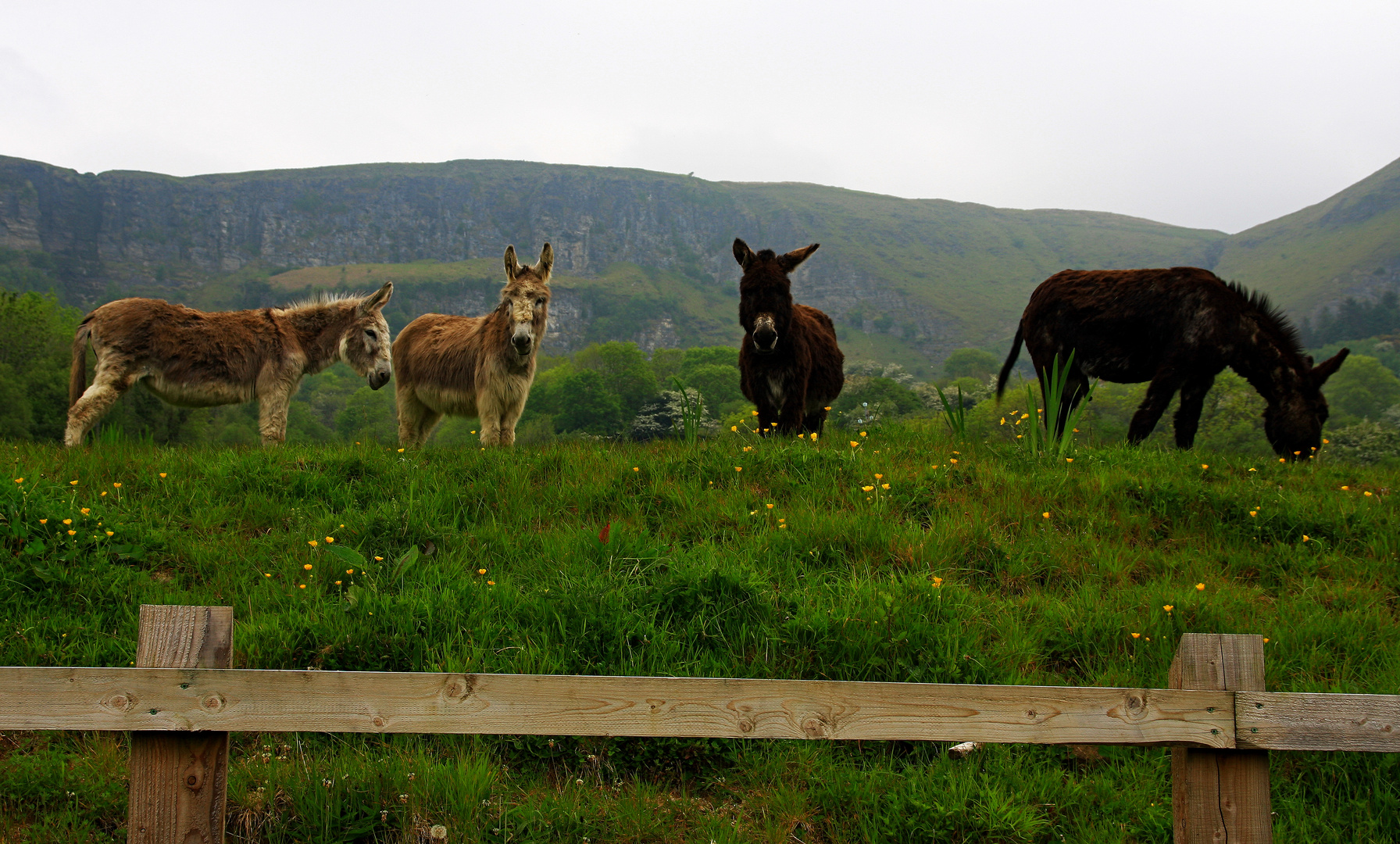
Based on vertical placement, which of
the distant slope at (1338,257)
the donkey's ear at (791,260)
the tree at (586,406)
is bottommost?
the tree at (586,406)

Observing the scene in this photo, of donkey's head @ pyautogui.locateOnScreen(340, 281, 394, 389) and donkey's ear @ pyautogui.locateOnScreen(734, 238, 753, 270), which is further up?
donkey's ear @ pyautogui.locateOnScreen(734, 238, 753, 270)

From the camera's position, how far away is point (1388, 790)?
3551mm

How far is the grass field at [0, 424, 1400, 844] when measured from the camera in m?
3.35

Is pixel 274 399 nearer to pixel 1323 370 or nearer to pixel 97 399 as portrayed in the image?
pixel 97 399

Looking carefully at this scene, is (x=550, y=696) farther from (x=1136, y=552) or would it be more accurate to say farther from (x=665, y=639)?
(x=1136, y=552)

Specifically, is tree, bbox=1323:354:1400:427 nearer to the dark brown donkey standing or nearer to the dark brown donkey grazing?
the dark brown donkey grazing

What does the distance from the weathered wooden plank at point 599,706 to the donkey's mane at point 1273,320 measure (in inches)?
319

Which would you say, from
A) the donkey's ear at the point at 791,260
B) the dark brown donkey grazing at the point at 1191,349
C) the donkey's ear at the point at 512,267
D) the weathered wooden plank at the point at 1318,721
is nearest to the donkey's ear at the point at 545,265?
the donkey's ear at the point at 512,267

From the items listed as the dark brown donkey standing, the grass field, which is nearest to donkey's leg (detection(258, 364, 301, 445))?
the grass field

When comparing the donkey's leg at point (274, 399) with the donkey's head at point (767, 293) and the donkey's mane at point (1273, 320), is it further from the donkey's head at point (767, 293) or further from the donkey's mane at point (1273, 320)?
the donkey's mane at point (1273, 320)

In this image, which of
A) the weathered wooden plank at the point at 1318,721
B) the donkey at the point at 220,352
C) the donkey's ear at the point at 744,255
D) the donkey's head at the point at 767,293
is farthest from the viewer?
the donkey at the point at 220,352

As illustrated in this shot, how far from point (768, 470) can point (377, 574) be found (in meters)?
3.25

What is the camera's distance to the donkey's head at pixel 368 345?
991 centimetres

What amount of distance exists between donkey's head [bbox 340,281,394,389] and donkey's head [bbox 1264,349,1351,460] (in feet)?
36.0
